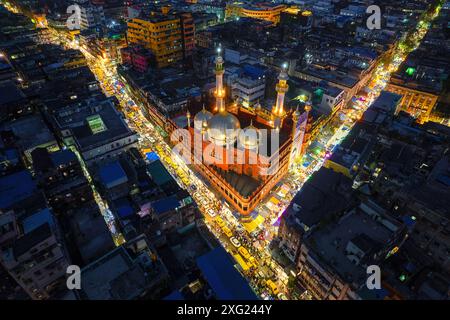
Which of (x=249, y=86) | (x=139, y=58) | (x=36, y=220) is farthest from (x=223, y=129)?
(x=139, y=58)

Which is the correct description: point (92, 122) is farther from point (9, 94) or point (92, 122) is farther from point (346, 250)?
point (346, 250)

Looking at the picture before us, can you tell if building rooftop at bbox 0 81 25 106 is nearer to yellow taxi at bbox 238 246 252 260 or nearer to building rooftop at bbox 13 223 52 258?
building rooftop at bbox 13 223 52 258

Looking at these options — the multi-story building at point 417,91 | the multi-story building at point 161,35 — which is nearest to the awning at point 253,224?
the multi-story building at point 417,91

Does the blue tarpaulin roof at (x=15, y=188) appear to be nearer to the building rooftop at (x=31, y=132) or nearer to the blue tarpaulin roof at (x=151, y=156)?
the building rooftop at (x=31, y=132)

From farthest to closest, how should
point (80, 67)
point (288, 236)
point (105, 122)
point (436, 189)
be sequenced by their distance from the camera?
point (80, 67), point (105, 122), point (436, 189), point (288, 236)

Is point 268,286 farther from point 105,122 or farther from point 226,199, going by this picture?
point 105,122
